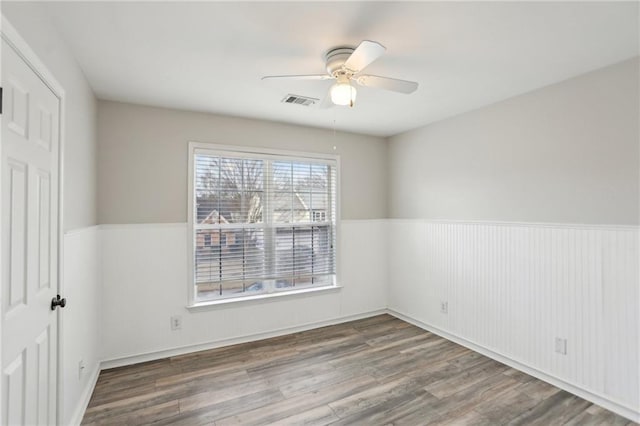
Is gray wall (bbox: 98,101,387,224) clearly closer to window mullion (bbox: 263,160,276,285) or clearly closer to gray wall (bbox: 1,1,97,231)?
gray wall (bbox: 1,1,97,231)

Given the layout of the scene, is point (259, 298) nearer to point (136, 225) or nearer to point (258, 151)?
point (136, 225)

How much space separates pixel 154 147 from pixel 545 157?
356 cm

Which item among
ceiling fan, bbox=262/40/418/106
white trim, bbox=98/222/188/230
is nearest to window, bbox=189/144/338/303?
white trim, bbox=98/222/188/230

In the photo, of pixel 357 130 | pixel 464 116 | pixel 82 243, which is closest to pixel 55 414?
pixel 82 243

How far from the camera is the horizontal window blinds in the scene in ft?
10.9

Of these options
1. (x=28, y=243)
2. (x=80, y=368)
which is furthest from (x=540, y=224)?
(x=80, y=368)

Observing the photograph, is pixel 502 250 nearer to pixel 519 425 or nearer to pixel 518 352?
pixel 518 352

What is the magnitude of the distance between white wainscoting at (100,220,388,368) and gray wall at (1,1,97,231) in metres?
0.45

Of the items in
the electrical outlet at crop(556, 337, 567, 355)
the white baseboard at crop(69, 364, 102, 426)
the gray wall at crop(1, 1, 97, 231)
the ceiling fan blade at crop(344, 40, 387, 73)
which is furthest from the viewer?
the electrical outlet at crop(556, 337, 567, 355)

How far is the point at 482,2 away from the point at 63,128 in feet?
7.93

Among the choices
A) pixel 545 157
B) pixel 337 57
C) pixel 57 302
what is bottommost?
pixel 57 302

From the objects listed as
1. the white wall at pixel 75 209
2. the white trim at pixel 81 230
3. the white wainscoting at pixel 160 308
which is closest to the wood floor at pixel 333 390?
the white wainscoting at pixel 160 308

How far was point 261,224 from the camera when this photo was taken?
357 cm

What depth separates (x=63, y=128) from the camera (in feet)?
6.01
